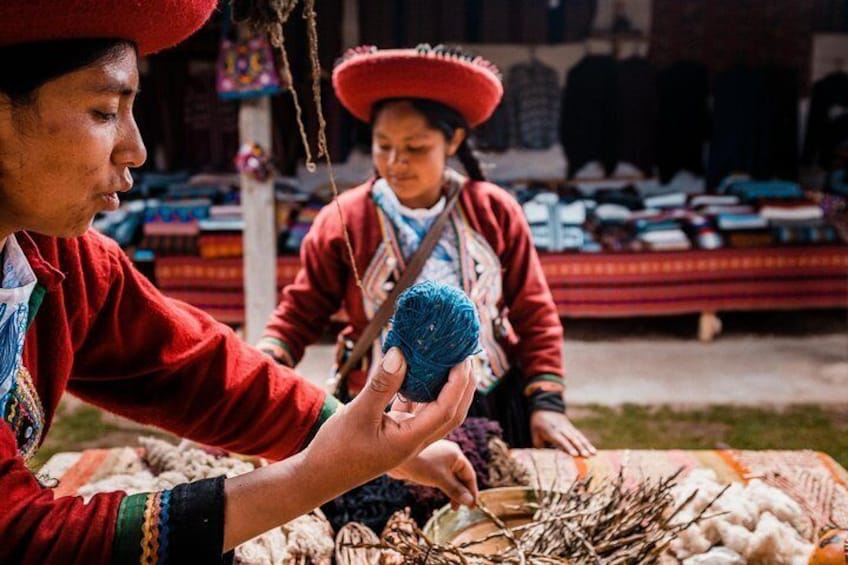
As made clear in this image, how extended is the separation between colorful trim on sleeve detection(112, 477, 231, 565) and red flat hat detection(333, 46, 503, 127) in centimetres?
178

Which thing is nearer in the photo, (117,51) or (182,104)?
(117,51)

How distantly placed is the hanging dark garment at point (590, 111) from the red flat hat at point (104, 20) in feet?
23.2

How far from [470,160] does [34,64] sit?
2062 mm

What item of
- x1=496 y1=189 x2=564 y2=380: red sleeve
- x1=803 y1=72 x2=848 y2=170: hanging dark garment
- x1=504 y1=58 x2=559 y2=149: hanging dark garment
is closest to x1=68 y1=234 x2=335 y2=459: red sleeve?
x1=496 y1=189 x2=564 y2=380: red sleeve

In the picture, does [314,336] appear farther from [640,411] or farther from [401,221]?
[640,411]

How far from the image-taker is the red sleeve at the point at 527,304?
8.99 ft

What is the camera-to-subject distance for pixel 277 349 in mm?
2721

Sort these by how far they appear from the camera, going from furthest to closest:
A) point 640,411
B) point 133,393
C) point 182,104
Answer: point 182,104 → point 640,411 → point 133,393

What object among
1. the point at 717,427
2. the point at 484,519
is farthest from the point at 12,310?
the point at 717,427

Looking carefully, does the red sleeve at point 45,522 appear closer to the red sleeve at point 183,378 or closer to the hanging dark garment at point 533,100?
the red sleeve at point 183,378

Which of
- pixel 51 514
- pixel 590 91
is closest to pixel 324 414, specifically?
pixel 51 514

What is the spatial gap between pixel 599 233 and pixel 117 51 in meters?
6.52

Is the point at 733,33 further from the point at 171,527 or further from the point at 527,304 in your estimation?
the point at 171,527

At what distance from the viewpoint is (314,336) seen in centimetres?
285
